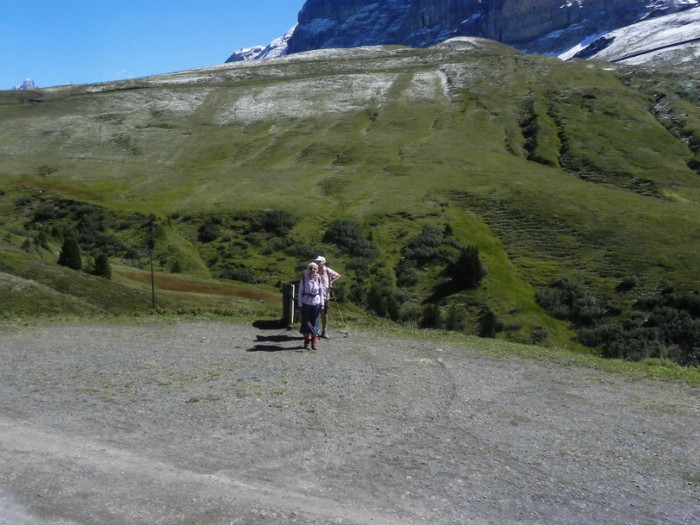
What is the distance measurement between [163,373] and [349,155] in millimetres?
105386

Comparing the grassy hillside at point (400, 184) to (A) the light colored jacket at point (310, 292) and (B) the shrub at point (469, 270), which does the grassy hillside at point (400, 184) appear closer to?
(B) the shrub at point (469, 270)

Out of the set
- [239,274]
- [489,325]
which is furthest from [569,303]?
[239,274]

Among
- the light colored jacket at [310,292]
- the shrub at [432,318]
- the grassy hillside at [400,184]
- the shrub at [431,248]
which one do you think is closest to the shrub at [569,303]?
the grassy hillside at [400,184]

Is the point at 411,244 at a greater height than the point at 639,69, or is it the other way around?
the point at 639,69

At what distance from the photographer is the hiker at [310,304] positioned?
20094 millimetres

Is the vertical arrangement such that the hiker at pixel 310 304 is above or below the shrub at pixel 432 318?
above

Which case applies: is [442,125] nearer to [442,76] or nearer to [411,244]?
[442,76]

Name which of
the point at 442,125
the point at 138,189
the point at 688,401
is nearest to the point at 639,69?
the point at 442,125

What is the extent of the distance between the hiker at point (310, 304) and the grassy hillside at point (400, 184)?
1698 centimetres

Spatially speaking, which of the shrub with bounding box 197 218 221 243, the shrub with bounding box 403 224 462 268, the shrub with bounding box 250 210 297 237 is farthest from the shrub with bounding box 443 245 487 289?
the shrub with bounding box 197 218 221 243

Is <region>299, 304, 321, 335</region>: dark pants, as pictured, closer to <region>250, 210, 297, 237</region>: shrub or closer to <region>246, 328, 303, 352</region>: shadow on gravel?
<region>246, 328, 303, 352</region>: shadow on gravel

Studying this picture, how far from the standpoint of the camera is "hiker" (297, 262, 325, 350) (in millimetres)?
20094

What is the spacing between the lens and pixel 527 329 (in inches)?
2392

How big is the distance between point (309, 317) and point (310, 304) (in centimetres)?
40
